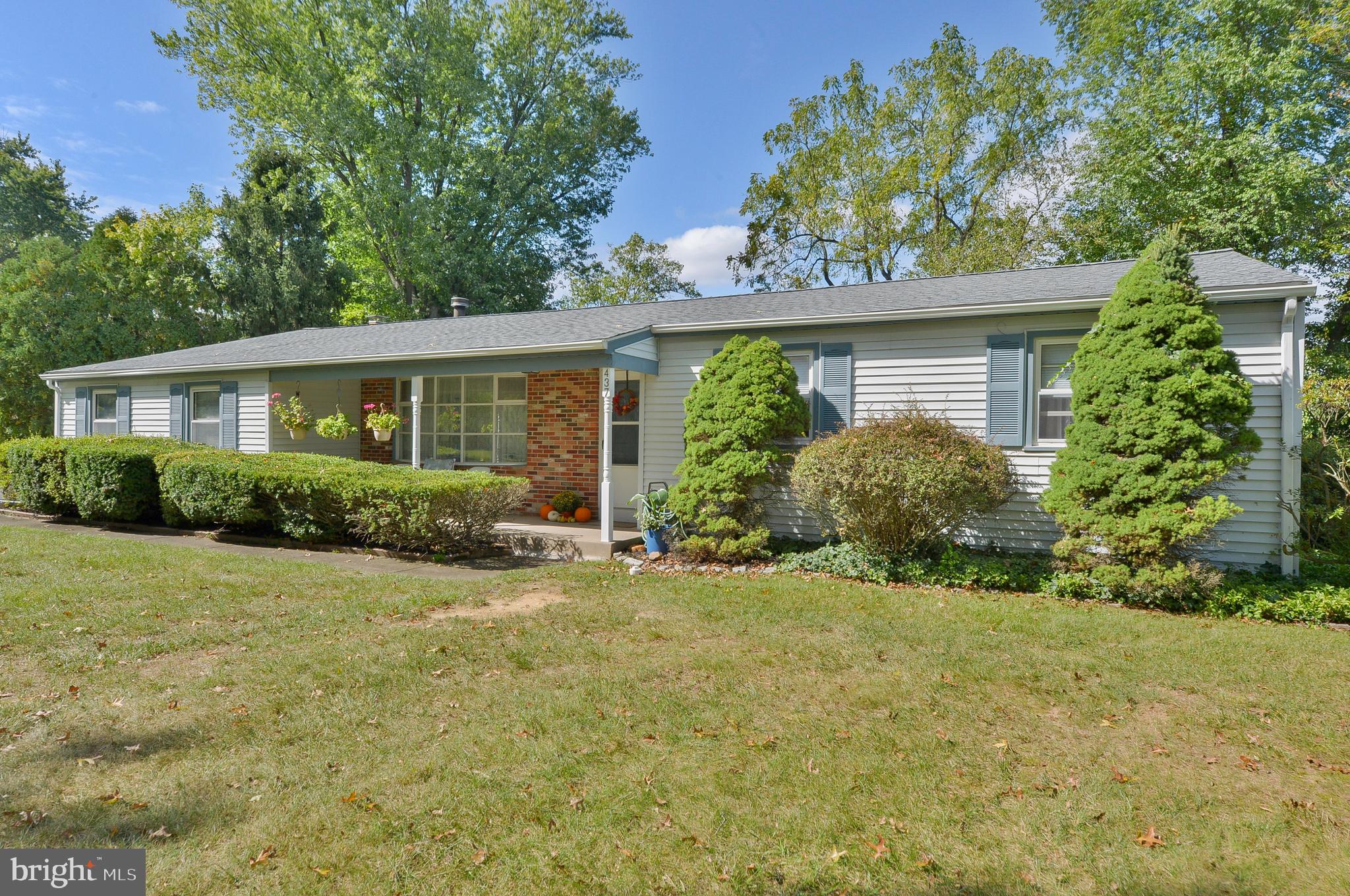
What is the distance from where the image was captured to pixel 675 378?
10.4 meters

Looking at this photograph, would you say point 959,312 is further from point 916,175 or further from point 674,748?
point 916,175

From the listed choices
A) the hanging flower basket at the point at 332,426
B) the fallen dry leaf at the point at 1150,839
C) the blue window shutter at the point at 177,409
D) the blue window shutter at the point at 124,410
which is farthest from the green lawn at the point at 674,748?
the blue window shutter at the point at 124,410

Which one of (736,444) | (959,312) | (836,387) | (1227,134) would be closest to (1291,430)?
(959,312)

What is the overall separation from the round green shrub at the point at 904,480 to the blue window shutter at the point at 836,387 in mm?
1046

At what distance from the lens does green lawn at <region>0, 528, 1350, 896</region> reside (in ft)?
8.86

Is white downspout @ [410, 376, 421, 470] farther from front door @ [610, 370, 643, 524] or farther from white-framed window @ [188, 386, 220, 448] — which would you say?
white-framed window @ [188, 386, 220, 448]

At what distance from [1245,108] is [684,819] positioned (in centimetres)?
2140

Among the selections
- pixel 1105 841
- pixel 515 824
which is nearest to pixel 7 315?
pixel 515 824

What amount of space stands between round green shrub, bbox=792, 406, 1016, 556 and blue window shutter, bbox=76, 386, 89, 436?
1701cm

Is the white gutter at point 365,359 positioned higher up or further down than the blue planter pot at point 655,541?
higher up

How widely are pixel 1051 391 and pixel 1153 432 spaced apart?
5.68 ft

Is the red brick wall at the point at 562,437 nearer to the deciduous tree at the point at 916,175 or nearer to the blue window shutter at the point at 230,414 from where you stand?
the blue window shutter at the point at 230,414

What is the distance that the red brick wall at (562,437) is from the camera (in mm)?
11891

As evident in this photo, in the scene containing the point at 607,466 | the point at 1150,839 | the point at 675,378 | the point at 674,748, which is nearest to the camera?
the point at 1150,839
